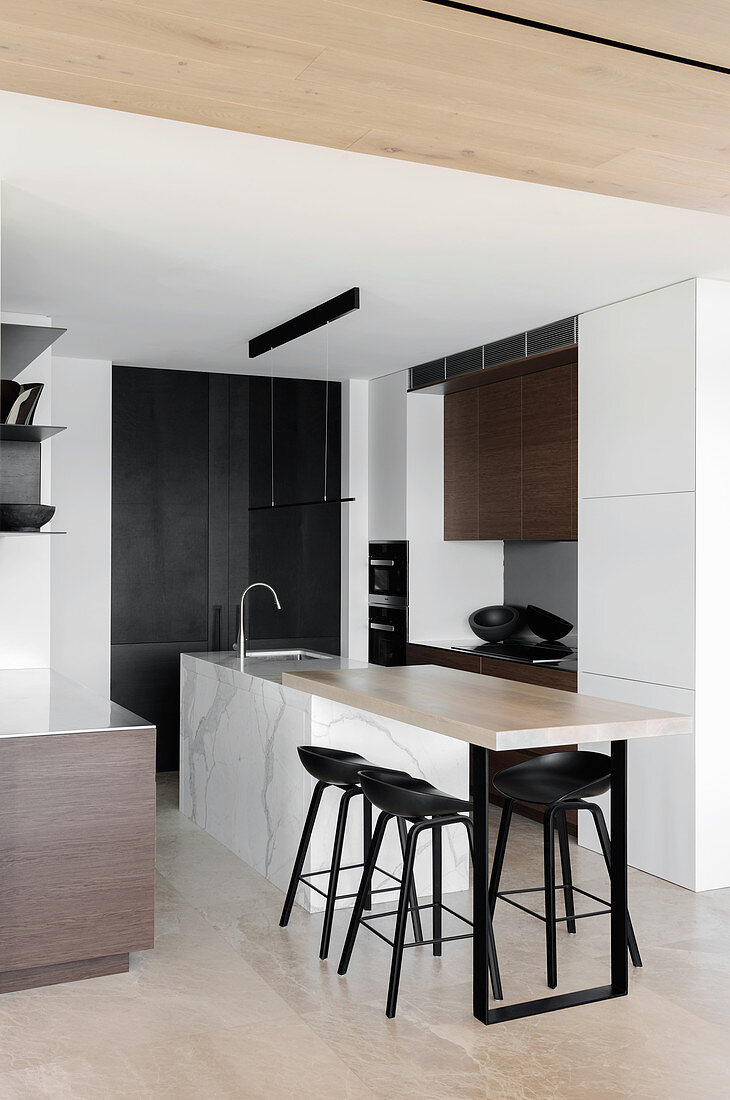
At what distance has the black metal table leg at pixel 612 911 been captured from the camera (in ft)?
9.76

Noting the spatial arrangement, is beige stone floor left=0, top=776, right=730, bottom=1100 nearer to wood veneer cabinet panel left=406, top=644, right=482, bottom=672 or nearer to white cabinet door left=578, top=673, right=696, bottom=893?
white cabinet door left=578, top=673, right=696, bottom=893

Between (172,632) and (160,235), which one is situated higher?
(160,235)

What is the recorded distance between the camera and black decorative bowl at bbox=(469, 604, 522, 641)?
6.21 meters

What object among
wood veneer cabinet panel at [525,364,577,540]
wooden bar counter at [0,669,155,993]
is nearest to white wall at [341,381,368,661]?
wood veneer cabinet panel at [525,364,577,540]

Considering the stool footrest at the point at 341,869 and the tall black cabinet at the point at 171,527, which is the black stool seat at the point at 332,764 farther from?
the tall black cabinet at the point at 171,527

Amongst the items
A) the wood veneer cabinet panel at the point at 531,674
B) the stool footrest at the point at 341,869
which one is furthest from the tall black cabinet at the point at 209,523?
the stool footrest at the point at 341,869

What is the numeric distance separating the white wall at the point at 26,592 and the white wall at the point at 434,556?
7.72 ft

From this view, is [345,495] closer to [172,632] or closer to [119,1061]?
[172,632]

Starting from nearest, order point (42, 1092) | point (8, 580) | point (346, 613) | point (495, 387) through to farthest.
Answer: point (42, 1092)
point (8, 580)
point (495, 387)
point (346, 613)

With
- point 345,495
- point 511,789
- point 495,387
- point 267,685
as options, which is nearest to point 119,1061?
point 511,789

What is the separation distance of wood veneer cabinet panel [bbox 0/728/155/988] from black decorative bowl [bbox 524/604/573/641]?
3033 millimetres

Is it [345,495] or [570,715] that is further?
[345,495]

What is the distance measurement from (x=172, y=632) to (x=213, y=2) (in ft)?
16.6

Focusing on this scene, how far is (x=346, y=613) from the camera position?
275 inches
